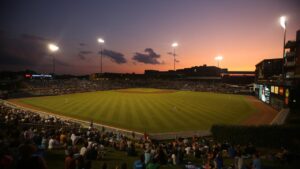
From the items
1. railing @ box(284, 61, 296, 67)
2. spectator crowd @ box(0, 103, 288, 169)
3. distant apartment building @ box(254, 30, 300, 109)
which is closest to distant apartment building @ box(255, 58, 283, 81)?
distant apartment building @ box(254, 30, 300, 109)

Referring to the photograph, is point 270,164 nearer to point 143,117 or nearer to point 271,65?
point 143,117

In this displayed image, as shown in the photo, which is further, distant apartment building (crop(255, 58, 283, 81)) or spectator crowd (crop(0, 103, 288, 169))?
distant apartment building (crop(255, 58, 283, 81))

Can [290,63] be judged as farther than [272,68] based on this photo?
No

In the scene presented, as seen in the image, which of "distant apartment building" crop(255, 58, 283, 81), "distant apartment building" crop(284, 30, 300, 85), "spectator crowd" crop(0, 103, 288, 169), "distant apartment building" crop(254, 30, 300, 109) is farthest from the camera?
"distant apartment building" crop(255, 58, 283, 81)

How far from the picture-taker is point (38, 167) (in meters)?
4.54

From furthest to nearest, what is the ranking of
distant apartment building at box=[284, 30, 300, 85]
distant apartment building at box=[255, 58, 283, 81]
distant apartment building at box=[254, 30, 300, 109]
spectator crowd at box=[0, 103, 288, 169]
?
1. distant apartment building at box=[255, 58, 283, 81]
2. distant apartment building at box=[284, 30, 300, 85]
3. distant apartment building at box=[254, 30, 300, 109]
4. spectator crowd at box=[0, 103, 288, 169]

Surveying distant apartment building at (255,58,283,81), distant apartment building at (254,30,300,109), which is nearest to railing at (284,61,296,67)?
distant apartment building at (254,30,300,109)

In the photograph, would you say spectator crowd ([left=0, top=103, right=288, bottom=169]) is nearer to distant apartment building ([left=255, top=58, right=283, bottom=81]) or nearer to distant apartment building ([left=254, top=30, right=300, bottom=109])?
distant apartment building ([left=254, top=30, right=300, bottom=109])

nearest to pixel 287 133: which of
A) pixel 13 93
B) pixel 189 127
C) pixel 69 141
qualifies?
pixel 189 127

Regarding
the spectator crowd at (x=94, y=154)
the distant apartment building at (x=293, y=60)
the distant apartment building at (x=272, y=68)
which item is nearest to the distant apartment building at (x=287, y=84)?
the distant apartment building at (x=293, y=60)

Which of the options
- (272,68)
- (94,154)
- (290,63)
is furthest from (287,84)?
(94,154)

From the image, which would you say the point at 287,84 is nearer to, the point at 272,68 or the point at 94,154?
the point at 272,68

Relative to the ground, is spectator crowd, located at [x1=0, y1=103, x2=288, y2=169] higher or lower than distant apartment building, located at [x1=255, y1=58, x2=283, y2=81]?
lower

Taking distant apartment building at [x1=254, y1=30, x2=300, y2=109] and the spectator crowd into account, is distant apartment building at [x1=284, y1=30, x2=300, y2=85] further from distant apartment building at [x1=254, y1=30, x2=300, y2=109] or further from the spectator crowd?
the spectator crowd
